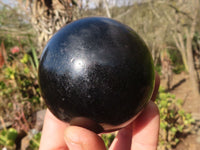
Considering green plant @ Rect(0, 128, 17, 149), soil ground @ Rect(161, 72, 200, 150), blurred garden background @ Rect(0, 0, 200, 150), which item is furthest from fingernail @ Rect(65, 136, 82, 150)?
soil ground @ Rect(161, 72, 200, 150)

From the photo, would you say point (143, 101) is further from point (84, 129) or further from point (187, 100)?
point (187, 100)

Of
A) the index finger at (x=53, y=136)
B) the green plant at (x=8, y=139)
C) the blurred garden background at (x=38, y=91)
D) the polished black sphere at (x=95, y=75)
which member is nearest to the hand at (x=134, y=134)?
the index finger at (x=53, y=136)

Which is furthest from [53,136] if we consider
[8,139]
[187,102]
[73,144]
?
[187,102]

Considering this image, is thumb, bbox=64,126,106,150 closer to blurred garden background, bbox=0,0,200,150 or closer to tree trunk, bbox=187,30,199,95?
blurred garden background, bbox=0,0,200,150

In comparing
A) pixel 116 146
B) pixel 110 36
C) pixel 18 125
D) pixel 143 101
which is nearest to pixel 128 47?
pixel 110 36

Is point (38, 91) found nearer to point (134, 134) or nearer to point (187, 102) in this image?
point (134, 134)

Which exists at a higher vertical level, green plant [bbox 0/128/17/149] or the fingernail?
the fingernail
